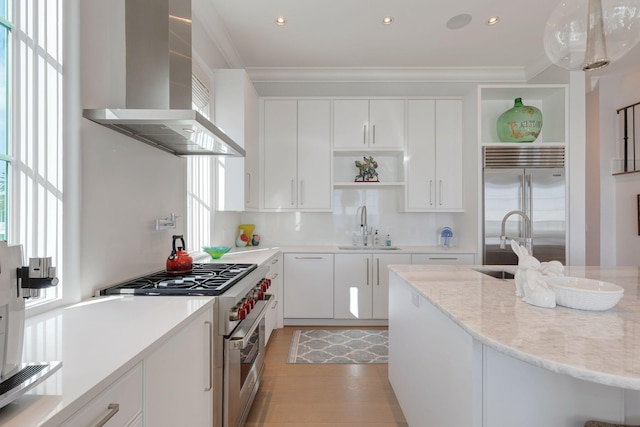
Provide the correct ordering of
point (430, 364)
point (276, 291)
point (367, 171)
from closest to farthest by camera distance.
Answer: point (430, 364) → point (276, 291) → point (367, 171)

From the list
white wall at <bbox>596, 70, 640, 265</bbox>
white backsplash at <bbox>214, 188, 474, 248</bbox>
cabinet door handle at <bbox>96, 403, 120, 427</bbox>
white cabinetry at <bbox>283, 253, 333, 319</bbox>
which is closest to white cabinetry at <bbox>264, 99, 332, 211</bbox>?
white backsplash at <bbox>214, 188, 474, 248</bbox>

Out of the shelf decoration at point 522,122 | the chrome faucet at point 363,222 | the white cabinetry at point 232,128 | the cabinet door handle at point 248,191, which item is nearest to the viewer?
the white cabinetry at point 232,128

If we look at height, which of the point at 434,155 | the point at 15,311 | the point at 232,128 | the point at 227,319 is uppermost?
the point at 232,128

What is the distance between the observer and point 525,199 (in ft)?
11.7

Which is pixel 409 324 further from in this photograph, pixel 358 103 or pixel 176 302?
pixel 358 103

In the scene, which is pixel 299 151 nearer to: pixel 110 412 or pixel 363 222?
pixel 363 222

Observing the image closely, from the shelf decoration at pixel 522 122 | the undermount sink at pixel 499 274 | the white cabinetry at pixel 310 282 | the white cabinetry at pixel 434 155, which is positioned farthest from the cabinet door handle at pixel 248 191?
the shelf decoration at pixel 522 122

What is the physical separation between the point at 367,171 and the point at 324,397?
8.41 ft

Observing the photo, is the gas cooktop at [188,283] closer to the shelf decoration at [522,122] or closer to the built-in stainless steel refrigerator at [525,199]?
the built-in stainless steel refrigerator at [525,199]

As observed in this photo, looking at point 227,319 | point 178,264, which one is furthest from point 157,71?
point 227,319

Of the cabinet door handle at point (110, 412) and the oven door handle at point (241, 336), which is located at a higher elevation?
the cabinet door handle at point (110, 412)

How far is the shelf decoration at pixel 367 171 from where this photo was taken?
4.14m

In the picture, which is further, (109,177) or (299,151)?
(299,151)

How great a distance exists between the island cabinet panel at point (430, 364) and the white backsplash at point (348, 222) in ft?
6.59
